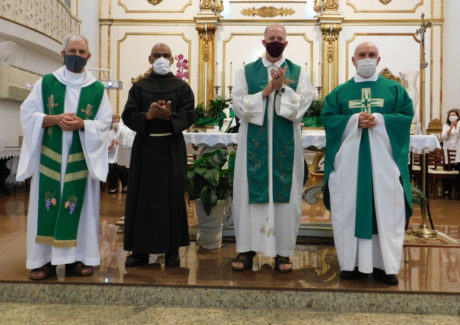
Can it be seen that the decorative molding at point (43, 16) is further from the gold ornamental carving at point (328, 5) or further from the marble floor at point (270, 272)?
the gold ornamental carving at point (328, 5)

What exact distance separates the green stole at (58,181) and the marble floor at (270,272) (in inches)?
12.6

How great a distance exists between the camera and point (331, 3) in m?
9.84

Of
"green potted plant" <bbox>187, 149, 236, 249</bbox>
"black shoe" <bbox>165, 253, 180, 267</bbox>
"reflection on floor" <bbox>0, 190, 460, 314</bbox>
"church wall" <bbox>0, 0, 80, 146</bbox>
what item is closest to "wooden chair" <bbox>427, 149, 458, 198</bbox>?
"reflection on floor" <bbox>0, 190, 460, 314</bbox>

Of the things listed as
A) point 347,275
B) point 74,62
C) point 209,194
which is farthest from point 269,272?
point 74,62

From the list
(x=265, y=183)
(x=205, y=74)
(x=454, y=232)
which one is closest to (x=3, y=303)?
(x=265, y=183)

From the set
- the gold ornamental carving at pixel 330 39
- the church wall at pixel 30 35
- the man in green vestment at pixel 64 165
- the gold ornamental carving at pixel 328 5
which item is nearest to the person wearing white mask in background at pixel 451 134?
the gold ornamental carving at pixel 330 39

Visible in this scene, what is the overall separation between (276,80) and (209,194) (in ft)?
4.14

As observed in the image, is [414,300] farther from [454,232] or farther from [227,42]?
[227,42]

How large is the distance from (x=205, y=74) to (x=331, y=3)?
3.05 m

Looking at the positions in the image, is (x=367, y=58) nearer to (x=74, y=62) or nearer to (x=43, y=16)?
(x=74, y=62)

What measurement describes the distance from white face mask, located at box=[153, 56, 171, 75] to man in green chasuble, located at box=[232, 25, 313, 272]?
0.51 m

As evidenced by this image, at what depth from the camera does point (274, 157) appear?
126 inches

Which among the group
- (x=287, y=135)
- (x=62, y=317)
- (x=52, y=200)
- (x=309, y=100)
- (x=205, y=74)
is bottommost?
(x=62, y=317)

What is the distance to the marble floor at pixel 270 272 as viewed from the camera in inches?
115
